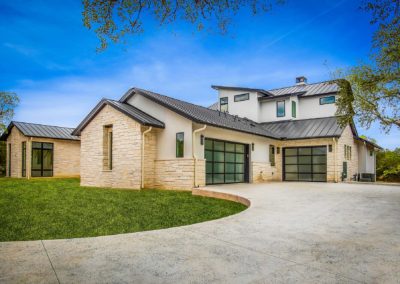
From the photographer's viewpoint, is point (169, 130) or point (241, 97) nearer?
point (169, 130)

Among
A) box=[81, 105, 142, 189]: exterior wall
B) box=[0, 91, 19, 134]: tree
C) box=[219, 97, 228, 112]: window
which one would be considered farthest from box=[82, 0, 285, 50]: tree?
box=[0, 91, 19, 134]: tree

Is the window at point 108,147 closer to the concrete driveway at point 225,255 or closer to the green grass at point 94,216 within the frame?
the green grass at point 94,216

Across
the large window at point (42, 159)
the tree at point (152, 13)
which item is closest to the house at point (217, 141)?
the large window at point (42, 159)

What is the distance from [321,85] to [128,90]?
15.7 metres

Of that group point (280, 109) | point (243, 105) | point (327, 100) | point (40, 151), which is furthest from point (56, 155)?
point (327, 100)

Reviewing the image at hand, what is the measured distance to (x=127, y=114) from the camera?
14477 millimetres

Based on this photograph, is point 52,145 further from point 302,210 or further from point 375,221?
point 375,221

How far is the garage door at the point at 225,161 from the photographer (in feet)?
52.3

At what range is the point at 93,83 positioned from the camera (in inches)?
728

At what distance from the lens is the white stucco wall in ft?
46.3

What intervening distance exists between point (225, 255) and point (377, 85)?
13.2 meters

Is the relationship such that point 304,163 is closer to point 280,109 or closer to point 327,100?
point 280,109

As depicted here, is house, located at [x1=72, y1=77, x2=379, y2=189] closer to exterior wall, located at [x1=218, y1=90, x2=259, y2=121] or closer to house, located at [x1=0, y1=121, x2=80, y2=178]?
exterior wall, located at [x1=218, y1=90, x2=259, y2=121]

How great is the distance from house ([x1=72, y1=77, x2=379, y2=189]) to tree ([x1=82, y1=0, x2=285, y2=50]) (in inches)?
308
